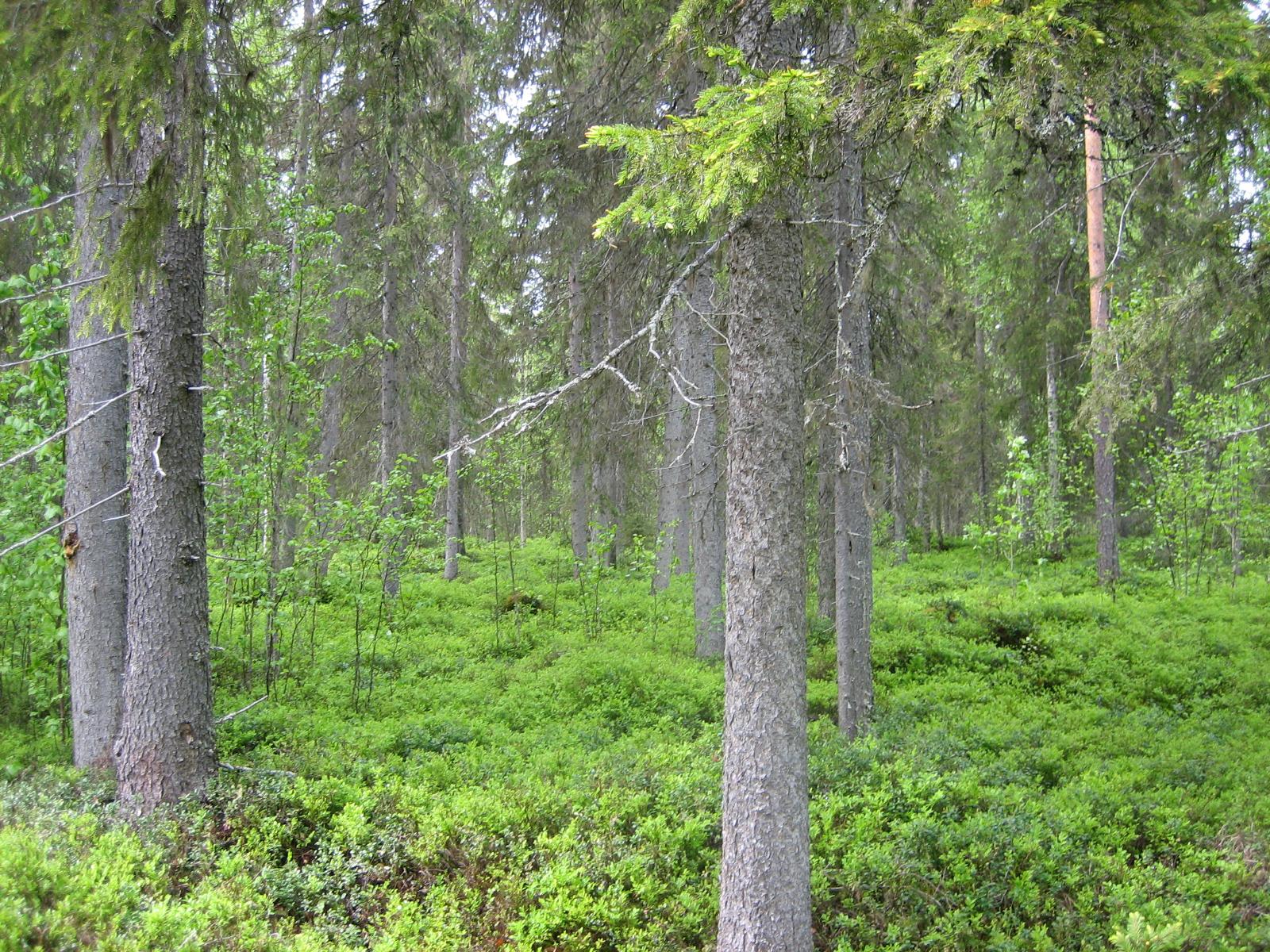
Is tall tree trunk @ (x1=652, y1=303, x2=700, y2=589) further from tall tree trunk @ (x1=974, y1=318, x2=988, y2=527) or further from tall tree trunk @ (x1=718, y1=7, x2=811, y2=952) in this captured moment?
tall tree trunk @ (x1=974, y1=318, x2=988, y2=527)

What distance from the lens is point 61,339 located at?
9.83m

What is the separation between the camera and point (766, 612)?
4.35 meters

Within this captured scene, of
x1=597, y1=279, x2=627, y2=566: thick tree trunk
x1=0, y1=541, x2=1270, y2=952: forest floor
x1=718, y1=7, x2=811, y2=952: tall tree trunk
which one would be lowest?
x1=0, y1=541, x2=1270, y2=952: forest floor

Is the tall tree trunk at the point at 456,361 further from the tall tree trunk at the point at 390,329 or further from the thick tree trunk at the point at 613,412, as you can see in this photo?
the thick tree trunk at the point at 613,412

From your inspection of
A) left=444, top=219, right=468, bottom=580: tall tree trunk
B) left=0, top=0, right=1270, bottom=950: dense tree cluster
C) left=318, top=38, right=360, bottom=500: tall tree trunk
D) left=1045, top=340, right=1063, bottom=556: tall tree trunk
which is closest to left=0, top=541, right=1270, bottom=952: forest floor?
left=0, top=0, right=1270, bottom=950: dense tree cluster

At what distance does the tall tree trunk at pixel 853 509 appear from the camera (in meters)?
7.57

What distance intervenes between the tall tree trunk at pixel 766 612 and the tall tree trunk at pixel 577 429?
261cm

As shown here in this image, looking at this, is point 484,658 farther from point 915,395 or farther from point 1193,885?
point 1193,885

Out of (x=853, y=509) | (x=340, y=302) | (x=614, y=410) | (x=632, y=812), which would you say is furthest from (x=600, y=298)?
(x=340, y=302)

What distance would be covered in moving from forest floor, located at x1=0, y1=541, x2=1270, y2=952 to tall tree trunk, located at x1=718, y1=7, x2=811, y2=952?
2.54 feet

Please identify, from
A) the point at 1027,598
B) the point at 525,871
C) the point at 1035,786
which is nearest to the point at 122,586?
the point at 525,871

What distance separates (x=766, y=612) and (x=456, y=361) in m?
14.0

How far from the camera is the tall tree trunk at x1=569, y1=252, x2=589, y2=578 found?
37.0 ft

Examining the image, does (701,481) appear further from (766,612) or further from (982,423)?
(982,423)
